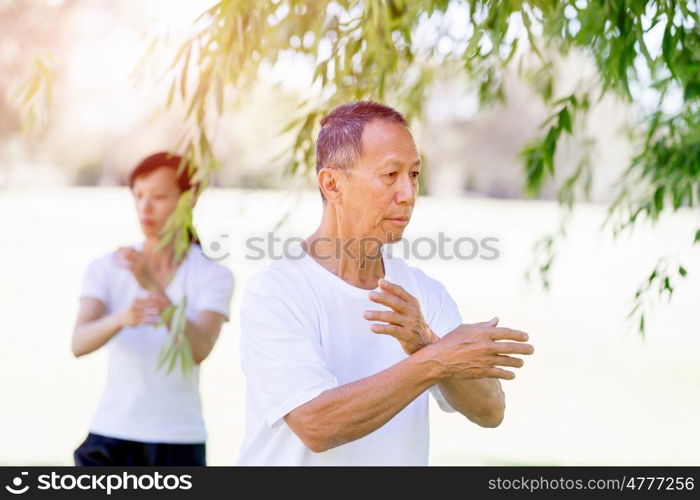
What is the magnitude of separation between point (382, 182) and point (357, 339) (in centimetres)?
29

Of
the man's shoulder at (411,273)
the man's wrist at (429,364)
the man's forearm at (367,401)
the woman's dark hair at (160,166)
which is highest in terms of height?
the woman's dark hair at (160,166)

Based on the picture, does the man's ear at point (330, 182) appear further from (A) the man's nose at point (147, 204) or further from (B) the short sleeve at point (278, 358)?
(A) the man's nose at point (147, 204)

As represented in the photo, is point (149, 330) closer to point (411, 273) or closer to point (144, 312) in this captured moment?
point (144, 312)

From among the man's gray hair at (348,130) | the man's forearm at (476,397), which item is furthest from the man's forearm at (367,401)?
the man's gray hair at (348,130)

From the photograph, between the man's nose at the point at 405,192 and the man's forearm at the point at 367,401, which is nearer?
the man's forearm at the point at 367,401

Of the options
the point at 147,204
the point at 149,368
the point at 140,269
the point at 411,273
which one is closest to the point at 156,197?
the point at 147,204

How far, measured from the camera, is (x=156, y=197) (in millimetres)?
3021

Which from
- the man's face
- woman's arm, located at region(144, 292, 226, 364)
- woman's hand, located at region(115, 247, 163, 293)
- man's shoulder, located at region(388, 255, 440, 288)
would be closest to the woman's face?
woman's hand, located at region(115, 247, 163, 293)

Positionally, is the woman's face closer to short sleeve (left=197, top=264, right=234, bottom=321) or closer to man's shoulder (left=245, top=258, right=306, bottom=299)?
short sleeve (left=197, top=264, right=234, bottom=321)

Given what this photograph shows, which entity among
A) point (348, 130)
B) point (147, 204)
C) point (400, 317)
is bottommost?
point (400, 317)

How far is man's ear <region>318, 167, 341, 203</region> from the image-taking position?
182cm

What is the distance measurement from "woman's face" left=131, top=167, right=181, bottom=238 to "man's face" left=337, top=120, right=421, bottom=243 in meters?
1.33

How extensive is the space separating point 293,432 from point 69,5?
703 centimetres

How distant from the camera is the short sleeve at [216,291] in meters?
2.95
